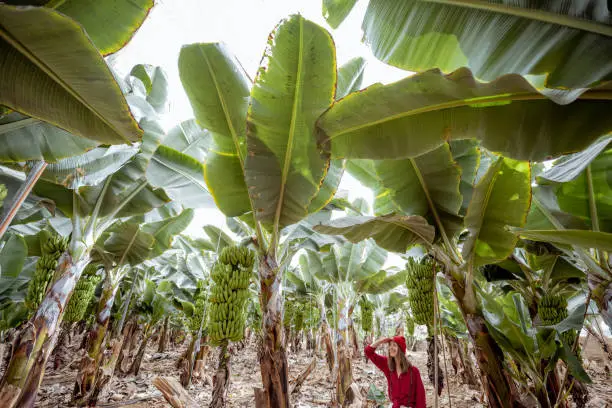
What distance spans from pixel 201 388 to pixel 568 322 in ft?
23.5

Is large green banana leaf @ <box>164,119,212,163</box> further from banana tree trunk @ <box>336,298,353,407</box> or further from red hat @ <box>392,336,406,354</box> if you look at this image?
banana tree trunk @ <box>336,298,353,407</box>

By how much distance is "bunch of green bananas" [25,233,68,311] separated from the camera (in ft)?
11.9

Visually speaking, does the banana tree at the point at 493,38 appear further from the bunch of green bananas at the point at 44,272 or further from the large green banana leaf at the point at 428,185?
the bunch of green bananas at the point at 44,272

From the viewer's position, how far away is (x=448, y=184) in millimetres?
2230

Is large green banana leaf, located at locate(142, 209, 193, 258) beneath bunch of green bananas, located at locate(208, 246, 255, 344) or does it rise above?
above

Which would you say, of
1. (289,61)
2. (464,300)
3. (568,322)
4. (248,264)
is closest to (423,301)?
(464,300)

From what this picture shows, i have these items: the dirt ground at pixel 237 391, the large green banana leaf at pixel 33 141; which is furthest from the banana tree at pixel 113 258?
the large green banana leaf at pixel 33 141

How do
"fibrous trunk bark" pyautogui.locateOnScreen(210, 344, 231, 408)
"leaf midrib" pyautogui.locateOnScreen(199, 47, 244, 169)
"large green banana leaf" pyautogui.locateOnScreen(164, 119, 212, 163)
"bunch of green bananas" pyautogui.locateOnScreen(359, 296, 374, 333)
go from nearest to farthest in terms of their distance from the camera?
"leaf midrib" pyautogui.locateOnScreen(199, 47, 244, 169), "fibrous trunk bark" pyautogui.locateOnScreen(210, 344, 231, 408), "large green banana leaf" pyautogui.locateOnScreen(164, 119, 212, 163), "bunch of green bananas" pyautogui.locateOnScreen(359, 296, 374, 333)

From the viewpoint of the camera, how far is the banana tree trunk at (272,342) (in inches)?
75.9

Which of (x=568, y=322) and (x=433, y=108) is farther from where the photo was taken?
(x=568, y=322)

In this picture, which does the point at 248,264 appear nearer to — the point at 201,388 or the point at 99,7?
the point at 99,7

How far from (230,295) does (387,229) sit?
1631mm

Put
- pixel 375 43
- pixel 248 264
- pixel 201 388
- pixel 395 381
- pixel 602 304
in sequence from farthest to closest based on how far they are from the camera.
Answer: pixel 201 388
pixel 395 381
pixel 248 264
pixel 602 304
pixel 375 43

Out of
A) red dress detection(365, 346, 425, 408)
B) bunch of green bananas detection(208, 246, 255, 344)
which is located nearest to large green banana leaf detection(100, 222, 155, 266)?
bunch of green bananas detection(208, 246, 255, 344)
